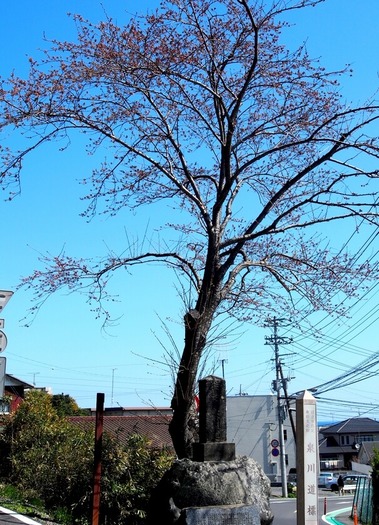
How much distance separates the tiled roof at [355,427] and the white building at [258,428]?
64.8ft

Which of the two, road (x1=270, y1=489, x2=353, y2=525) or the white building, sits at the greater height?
the white building

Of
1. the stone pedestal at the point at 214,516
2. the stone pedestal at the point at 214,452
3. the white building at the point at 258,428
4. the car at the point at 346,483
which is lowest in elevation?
the car at the point at 346,483

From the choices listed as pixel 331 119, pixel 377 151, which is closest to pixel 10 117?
pixel 331 119

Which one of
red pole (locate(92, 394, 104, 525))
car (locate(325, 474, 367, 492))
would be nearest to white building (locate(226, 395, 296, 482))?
car (locate(325, 474, 367, 492))

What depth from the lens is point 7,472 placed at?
1571 cm

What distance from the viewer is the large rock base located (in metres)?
7.64

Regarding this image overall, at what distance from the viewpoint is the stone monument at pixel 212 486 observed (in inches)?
295

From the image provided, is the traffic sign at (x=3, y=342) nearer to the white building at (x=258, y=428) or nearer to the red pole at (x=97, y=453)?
the red pole at (x=97, y=453)

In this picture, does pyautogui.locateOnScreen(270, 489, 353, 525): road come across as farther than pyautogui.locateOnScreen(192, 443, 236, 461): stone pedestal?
Yes

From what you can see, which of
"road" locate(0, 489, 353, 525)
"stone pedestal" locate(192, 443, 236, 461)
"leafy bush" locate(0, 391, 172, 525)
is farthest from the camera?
"leafy bush" locate(0, 391, 172, 525)

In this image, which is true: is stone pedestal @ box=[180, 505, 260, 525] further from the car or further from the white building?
the white building

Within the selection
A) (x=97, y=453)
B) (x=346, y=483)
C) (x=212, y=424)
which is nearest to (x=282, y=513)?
(x=97, y=453)

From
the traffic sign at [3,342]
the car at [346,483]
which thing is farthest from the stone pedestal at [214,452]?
the car at [346,483]

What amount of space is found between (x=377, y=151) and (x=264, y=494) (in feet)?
14.8
